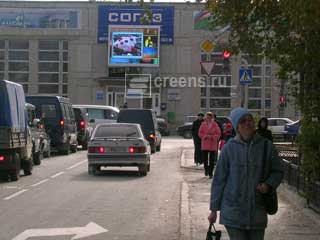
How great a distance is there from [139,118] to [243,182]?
2461 centimetres

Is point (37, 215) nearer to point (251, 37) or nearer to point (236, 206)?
point (251, 37)

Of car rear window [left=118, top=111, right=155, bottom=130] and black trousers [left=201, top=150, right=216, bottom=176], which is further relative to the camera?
car rear window [left=118, top=111, right=155, bottom=130]

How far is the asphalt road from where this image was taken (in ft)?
33.5

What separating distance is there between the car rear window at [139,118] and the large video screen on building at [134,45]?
72.0ft

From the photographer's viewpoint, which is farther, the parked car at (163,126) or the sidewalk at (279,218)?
the parked car at (163,126)

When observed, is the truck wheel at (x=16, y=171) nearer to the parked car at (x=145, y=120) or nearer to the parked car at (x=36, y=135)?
the parked car at (x=36, y=135)

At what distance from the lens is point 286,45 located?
1001cm

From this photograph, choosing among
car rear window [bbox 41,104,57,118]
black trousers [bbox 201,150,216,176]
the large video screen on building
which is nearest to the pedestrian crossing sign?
black trousers [bbox 201,150,216,176]

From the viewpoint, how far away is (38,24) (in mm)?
55438

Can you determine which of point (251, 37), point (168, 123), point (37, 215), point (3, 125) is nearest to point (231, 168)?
point (251, 37)

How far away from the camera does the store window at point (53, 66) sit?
185 ft

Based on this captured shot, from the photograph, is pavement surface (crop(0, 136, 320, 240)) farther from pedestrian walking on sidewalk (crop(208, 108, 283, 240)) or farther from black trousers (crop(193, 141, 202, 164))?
pedestrian walking on sidewalk (crop(208, 108, 283, 240))

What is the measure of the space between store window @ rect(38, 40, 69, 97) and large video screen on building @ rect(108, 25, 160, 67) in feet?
15.4


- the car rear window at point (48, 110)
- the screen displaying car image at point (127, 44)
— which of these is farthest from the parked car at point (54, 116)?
the screen displaying car image at point (127, 44)
